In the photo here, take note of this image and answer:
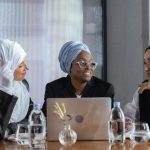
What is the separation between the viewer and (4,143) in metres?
1.80

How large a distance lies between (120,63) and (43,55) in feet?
2.90

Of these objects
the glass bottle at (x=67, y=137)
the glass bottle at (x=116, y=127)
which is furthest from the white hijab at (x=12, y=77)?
the glass bottle at (x=116, y=127)

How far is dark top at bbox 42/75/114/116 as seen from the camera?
257 cm

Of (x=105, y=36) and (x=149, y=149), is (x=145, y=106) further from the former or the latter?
(x=105, y=36)

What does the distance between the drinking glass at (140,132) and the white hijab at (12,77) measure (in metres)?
0.87

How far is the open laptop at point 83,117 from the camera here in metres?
1.79

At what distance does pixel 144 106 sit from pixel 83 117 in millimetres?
814

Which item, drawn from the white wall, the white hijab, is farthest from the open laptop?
the white wall

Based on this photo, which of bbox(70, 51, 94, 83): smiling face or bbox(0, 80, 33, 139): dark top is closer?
bbox(0, 80, 33, 139): dark top

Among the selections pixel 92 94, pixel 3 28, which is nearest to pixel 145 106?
pixel 92 94

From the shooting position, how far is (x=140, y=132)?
1780 mm

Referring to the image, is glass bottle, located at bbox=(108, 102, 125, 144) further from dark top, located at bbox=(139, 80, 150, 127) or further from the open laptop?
dark top, located at bbox=(139, 80, 150, 127)

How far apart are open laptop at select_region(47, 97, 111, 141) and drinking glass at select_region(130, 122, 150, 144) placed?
0.48 feet

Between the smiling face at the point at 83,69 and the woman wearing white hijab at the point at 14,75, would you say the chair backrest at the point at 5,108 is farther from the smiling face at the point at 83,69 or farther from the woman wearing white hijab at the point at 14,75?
the smiling face at the point at 83,69
